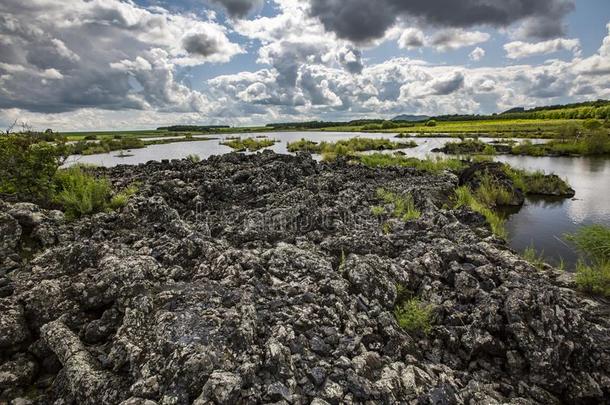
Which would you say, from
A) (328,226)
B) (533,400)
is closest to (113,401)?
(533,400)

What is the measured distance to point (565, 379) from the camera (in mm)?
5648

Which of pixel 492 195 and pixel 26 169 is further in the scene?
pixel 492 195

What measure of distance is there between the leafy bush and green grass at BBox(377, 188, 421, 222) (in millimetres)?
12147

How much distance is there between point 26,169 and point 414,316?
12.8m

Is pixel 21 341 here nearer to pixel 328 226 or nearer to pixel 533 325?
pixel 328 226

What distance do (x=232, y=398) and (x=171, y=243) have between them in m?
5.05

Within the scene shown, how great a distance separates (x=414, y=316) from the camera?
21.3ft

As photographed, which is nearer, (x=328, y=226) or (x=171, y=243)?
(x=171, y=243)

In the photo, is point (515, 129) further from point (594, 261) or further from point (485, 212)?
point (594, 261)

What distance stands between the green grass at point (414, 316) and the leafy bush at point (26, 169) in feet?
37.7

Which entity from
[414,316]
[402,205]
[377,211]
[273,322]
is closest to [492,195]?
[402,205]

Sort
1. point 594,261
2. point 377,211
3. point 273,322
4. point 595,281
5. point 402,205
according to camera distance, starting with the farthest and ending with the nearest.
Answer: point 402,205, point 377,211, point 594,261, point 595,281, point 273,322

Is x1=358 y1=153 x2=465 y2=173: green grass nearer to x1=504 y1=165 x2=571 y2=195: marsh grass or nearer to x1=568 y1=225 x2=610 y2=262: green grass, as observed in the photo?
x1=504 y1=165 x2=571 y2=195: marsh grass

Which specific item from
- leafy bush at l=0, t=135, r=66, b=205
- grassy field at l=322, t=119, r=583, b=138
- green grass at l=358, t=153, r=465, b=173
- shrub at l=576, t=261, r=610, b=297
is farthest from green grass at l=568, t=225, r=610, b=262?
grassy field at l=322, t=119, r=583, b=138
